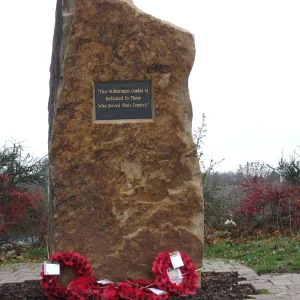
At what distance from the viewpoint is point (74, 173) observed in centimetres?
529

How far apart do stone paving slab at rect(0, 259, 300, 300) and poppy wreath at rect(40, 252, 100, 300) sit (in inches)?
58.8

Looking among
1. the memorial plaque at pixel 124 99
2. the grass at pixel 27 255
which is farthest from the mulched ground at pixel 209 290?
the grass at pixel 27 255

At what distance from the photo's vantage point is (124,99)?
17.9ft

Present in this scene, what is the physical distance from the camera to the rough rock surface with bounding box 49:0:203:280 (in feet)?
17.3

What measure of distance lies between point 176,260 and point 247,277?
1.39m

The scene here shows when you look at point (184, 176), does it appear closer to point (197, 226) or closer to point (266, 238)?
point (197, 226)

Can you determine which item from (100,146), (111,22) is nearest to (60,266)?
(100,146)

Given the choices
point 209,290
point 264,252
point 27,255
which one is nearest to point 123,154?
point 209,290

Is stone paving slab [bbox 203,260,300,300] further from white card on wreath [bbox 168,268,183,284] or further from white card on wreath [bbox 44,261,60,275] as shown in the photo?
white card on wreath [bbox 44,261,60,275]

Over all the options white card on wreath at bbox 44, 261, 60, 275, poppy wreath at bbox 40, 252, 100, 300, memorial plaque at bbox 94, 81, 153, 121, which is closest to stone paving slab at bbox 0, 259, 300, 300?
Answer: poppy wreath at bbox 40, 252, 100, 300

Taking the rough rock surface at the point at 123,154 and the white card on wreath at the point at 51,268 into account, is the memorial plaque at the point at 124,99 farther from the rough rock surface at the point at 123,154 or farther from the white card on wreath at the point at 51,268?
the white card on wreath at the point at 51,268

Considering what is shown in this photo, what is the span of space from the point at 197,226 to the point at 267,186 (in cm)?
610

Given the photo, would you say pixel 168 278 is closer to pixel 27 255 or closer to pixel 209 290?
pixel 209 290

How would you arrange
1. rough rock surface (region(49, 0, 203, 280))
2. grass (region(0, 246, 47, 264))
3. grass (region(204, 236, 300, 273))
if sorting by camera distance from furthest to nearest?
grass (region(0, 246, 47, 264))
grass (region(204, 236, 300, 273))
rough rock surface (region(49, 0, 203, 280))
